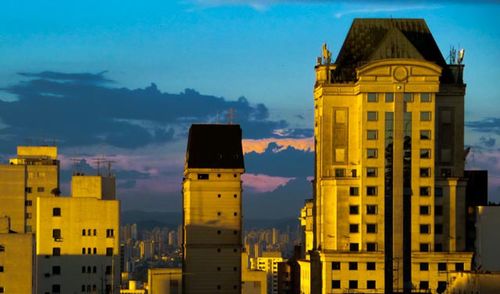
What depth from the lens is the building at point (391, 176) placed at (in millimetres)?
180500

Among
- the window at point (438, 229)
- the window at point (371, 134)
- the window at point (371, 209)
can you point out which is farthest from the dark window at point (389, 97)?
the window at point (438, 229)

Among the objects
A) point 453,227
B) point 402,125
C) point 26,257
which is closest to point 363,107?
point 402,125

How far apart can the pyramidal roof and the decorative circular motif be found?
331 centimetres

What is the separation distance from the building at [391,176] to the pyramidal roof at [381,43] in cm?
26

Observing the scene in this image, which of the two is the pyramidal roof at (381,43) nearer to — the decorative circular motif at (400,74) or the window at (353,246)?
the decorative circular motif at (400,74)

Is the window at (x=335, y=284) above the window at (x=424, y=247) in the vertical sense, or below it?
below

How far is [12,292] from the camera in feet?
577

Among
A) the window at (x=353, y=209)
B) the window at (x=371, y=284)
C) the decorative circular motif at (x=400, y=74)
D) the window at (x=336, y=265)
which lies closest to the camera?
the window at (x=371, y=284)

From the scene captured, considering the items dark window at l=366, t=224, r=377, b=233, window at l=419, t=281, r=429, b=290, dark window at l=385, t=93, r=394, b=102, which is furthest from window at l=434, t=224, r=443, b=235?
dark window at l=385, t=93, r=394, b=102

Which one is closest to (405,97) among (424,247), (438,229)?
(438,229)

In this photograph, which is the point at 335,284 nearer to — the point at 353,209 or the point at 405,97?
the point at 353,209

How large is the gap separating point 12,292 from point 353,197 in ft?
124

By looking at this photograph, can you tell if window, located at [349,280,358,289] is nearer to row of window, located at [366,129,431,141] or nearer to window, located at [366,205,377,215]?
window, located at [366,205,377,215]

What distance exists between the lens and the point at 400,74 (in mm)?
180875
